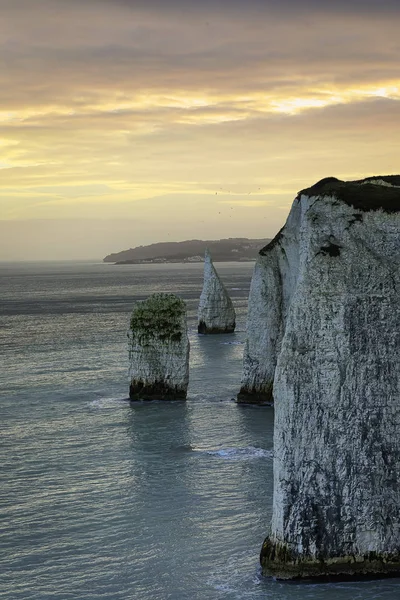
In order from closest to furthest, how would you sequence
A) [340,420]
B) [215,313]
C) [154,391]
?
[340,420], [154,391], [215,313]

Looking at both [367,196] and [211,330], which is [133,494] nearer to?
[367,196]

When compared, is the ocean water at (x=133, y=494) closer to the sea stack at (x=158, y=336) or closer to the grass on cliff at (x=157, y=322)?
the sea stack at (x=158, y=336)

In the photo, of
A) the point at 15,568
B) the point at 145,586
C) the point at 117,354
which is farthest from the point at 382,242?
the point at 117,354

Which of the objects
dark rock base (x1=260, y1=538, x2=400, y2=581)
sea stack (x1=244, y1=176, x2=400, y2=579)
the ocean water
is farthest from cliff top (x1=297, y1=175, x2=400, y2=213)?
the ocean water

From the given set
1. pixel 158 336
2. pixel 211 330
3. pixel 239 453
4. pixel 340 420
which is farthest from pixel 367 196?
pixel 211 330

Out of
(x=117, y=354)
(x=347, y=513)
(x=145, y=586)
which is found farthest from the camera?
(x=117, y=354)

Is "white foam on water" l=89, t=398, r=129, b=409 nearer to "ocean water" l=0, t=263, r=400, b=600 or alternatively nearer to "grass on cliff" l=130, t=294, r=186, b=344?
"ocean water" l=0, t=263, r=400, b=600

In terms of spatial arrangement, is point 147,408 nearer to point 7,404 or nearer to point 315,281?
point 7,404

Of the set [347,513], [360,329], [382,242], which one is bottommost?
[347,513]
